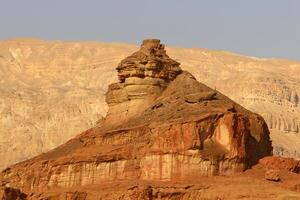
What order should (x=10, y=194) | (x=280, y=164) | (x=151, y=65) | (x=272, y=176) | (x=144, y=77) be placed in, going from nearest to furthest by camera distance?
(x=10, y=194) → (x=272, y=176) → (x=280, y=164) → (x=151, y=65) → (x=144, y=77)

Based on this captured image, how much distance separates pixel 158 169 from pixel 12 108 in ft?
392

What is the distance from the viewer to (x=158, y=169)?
8019 centimetres

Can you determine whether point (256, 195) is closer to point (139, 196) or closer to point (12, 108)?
point (139, 196)

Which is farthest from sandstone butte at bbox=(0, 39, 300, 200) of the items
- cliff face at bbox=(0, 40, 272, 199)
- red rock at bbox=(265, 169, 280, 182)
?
red rock at bbox=(265, 169, 280, 182)

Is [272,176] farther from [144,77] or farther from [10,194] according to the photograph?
[10,194]

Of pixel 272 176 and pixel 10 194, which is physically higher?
pixel 272 176

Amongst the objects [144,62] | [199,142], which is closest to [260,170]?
[199,142]

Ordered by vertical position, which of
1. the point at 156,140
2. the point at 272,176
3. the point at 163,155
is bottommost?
the point at 272,176

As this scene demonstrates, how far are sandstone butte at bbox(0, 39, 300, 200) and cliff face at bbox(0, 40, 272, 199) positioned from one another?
0.17 ft

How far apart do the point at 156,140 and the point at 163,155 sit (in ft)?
3.14

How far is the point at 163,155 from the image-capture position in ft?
263

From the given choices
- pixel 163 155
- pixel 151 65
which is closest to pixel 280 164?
pixel 163 155

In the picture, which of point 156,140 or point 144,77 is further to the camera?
point 144,77

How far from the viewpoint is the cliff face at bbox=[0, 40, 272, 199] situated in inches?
3150
